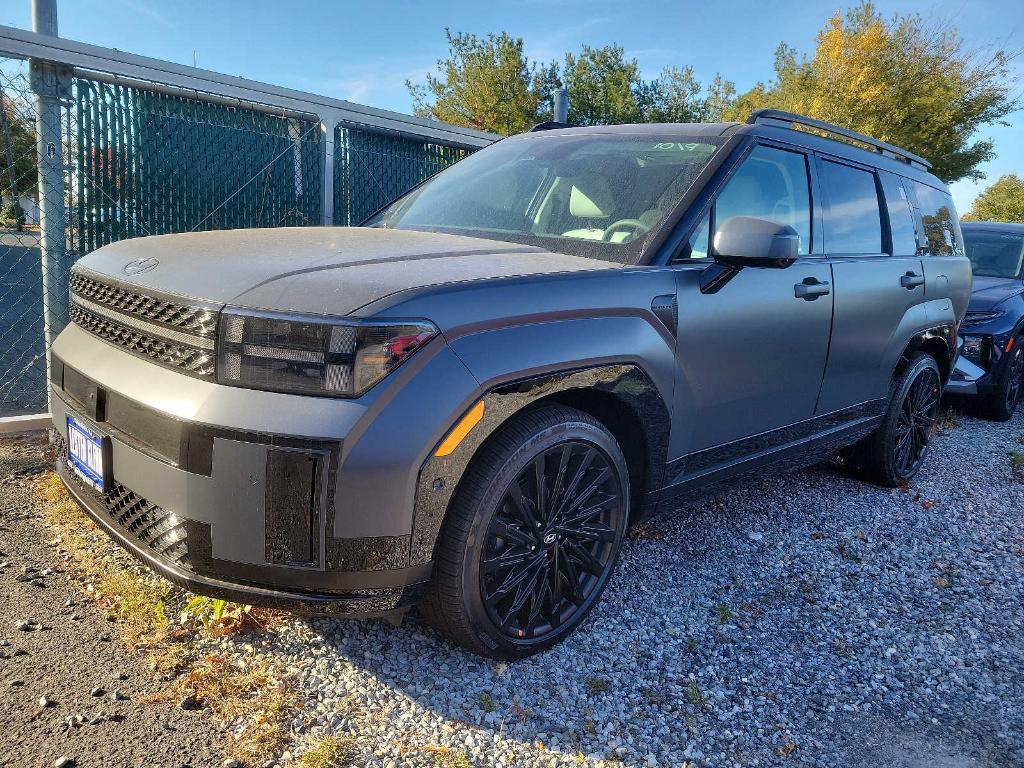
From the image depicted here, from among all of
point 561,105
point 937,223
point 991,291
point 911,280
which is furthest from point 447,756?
point 991,291

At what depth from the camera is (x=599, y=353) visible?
2.32m

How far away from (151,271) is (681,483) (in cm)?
197

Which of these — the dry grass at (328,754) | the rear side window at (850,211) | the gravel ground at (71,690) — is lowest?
the gravel ground at (71,690)

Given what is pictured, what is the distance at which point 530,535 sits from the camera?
7.65ft

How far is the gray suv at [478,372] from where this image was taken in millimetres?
1864

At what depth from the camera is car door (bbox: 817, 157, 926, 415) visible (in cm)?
354

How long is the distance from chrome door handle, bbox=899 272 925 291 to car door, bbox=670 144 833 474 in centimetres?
96

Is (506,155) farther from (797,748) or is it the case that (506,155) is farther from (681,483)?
(797,748)

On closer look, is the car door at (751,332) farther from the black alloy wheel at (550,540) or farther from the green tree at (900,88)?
the green tree at (900,88)

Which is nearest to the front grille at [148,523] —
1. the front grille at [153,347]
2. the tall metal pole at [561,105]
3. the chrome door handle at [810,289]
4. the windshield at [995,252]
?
the front grille at [153,347]

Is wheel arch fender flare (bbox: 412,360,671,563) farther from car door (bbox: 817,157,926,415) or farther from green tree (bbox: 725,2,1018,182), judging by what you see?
green tree (bbox: 725,2,1018,182)

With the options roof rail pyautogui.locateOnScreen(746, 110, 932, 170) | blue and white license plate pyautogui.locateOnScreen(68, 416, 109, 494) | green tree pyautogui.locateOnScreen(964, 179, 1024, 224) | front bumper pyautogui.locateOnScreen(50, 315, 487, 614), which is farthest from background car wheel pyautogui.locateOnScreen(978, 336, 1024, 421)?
green tree pyautogui.locateOnScreen(964, 179, 1024, 224)

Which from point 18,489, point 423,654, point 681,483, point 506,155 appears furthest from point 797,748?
point 18,489

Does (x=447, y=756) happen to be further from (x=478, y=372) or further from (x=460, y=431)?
(x=478, y=372)
